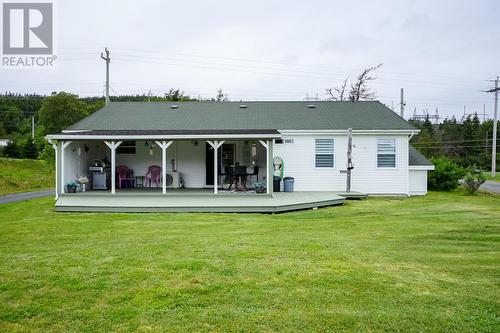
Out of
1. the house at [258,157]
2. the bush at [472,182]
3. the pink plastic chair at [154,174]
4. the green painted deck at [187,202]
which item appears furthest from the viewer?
the bush at [472,182]

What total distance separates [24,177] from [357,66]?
90.8 ft

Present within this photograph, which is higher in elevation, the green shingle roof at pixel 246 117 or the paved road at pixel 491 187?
the green shingle roof at pixel 246 117

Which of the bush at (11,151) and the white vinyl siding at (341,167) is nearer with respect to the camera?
the white vinyl siding at (341,167)

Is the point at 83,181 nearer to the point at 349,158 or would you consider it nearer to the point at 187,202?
the point at 187,202

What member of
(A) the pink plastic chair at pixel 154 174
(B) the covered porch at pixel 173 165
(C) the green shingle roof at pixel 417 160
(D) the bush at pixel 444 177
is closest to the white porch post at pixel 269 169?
(B) the covered porch at pixel 173 165

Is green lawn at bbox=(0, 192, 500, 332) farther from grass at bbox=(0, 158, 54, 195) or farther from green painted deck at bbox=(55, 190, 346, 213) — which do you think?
grass at bbox=(0, 158, 54, 195)

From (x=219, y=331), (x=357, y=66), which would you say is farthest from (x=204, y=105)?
(x=357, y=66)

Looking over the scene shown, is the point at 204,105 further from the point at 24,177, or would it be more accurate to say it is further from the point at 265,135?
the point at 24,177

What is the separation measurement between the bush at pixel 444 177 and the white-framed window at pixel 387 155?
15.0 feet

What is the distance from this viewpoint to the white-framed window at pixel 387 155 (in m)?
16.0

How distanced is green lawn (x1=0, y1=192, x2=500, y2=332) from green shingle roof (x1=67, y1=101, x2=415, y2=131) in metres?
7.44

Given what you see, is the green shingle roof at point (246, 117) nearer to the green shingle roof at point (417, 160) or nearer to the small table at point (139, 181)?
the green shingle roof at point (417, 160)

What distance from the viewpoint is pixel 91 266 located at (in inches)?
227

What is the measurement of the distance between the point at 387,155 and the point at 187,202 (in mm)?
8406
